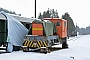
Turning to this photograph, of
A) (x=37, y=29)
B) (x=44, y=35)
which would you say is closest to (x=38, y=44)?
(x=44, y=35)

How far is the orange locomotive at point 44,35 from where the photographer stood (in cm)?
1772

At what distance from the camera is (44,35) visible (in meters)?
18.9

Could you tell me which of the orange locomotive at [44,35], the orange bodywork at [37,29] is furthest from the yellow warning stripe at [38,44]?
the orange bodywork at [37,29]

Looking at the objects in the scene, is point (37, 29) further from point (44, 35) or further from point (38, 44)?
point (38, 44)

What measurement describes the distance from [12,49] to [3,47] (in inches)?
66.3

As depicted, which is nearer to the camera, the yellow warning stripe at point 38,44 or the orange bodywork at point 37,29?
the yellow warning stripe at point 38,44

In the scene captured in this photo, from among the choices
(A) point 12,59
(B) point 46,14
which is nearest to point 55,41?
(A) point 12,59

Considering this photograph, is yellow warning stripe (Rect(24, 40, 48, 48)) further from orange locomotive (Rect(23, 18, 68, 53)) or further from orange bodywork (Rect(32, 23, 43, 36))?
orange bodywork (Rect(32, 23, 43, 36))

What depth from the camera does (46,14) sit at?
9881 centimetres

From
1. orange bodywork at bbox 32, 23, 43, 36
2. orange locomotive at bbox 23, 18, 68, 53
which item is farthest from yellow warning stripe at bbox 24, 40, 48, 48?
orange bodywork at bbox 32, 23, 43, 36

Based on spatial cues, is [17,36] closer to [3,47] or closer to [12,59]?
[3,47]

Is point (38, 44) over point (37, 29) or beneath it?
beneath

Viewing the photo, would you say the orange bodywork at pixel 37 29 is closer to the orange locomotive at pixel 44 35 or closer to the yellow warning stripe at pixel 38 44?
the orange locomotive at pixel 44 35

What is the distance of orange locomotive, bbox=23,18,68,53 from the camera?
698 inches
